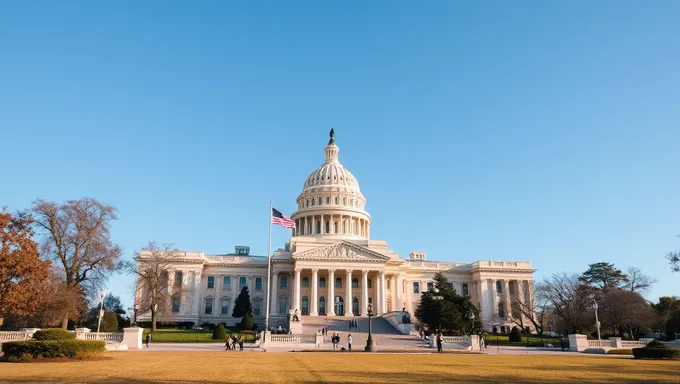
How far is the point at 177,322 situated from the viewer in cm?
8131

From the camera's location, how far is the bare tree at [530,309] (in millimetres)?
79000

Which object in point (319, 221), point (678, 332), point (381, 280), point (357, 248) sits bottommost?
point (678, 332)

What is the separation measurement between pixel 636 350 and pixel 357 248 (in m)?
53.7

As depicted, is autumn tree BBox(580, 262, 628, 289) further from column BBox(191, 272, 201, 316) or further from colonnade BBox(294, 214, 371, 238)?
column BBox(191, 272, 201, 316)

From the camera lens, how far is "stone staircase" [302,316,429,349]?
5241cm

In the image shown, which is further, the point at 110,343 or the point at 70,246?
the point at 70,246

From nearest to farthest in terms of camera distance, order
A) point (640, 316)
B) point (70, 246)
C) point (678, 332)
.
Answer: point (70, 246)
point (640, 316)
point (678, 332)

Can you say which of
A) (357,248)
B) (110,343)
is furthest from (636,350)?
(357,248)

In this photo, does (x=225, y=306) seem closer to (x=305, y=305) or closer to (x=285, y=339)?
(x=305, y=305)

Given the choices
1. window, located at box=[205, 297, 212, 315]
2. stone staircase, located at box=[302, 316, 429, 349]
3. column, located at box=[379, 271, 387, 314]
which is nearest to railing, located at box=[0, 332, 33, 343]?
stone staircase, located at box=[302, 316, 429, 349]

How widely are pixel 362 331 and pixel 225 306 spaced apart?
109 feet

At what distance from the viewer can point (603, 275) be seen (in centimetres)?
9281

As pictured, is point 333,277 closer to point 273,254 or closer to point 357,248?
point 357,248

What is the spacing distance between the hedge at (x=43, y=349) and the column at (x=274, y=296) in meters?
→ 60.1
